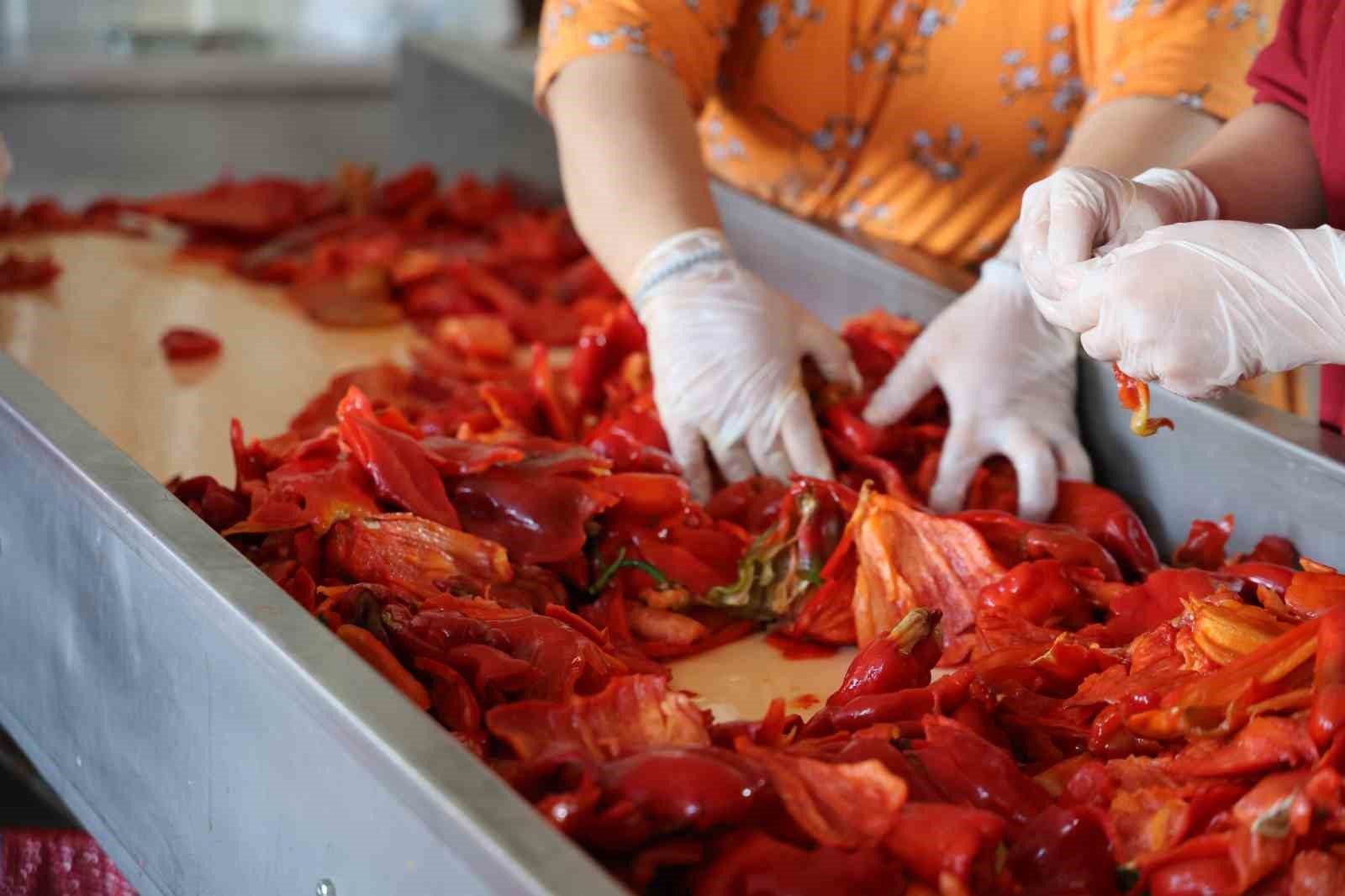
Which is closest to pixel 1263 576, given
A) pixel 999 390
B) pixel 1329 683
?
pixel 1329 683

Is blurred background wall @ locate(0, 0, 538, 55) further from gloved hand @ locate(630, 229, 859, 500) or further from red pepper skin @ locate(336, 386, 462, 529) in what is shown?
red pepper skin @ locate(336, 386, 462, 529)

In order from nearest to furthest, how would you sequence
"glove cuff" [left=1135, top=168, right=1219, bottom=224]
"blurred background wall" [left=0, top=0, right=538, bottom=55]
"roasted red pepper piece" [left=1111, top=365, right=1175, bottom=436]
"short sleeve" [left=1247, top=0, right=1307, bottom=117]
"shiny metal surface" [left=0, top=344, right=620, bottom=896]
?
"shiny metal surface" [left=0, top=344, right=620, bottom=896]
"roasted red pepper piece" [left=1111, top=365, right=1175, bottom=436]
"glove cuff" [left=1135, top=168, right=1219, bottom=224]
"short sleeve" [left=1247, top=0, right=1307, bottom=117]
"blurred background wall" [left=0, top=0, right=538, bottom=55]

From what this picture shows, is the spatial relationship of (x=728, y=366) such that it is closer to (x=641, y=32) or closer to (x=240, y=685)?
(x=641, y=32)

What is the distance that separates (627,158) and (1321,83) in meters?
0.81

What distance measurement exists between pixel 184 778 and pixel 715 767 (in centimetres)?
46

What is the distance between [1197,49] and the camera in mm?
1895

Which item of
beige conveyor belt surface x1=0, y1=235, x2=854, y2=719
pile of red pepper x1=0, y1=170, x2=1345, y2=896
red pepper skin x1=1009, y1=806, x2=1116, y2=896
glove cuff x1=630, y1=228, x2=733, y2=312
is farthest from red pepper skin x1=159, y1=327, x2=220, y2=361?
red pepper skin x1=1009, y1=806, x2=1116, y2=896

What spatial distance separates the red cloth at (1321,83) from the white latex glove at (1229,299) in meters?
0.35

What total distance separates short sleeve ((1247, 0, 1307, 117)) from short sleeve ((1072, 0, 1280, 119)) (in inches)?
10.9

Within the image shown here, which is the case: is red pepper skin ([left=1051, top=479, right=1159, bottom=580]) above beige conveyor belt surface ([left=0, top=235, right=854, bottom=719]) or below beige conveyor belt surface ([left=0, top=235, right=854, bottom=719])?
above

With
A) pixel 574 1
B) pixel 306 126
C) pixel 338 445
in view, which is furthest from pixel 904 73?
pixel 306 126

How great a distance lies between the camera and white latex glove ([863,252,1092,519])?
1651 mm

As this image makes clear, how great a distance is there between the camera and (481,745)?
3.52 ft

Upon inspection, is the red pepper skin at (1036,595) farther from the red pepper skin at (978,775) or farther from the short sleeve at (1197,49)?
the short sleeve at (1197,49)
